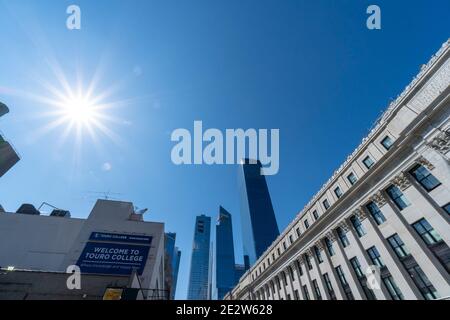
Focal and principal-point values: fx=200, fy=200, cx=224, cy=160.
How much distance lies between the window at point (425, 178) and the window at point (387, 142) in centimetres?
336

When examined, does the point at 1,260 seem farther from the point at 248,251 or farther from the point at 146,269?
the point at 248,251

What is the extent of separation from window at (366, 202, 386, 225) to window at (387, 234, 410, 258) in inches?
77.3

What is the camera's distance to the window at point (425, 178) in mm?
17677

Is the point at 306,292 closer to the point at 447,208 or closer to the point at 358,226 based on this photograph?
the point at 358,226

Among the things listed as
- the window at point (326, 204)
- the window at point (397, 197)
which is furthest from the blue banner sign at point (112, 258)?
the window at point (397, 197)

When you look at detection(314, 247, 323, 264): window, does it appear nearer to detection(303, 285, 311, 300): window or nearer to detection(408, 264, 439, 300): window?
detection(303, 285, 311, 300): window

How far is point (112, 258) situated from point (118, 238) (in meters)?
3.34

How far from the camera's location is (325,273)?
2869 centimetres

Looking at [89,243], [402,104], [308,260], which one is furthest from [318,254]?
[89,243]

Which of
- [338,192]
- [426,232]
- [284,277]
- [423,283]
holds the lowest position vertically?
[423,283]

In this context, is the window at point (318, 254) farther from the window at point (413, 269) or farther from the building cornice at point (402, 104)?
the window at point (413, 269)

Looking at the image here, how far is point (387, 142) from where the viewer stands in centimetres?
2238
